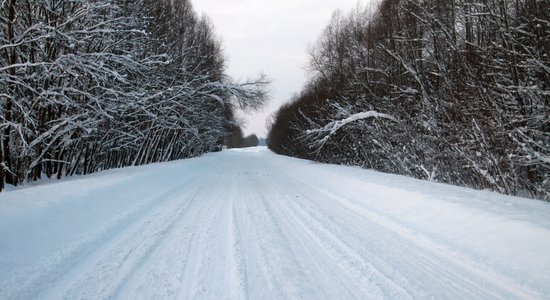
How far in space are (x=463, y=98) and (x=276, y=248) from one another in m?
7.37

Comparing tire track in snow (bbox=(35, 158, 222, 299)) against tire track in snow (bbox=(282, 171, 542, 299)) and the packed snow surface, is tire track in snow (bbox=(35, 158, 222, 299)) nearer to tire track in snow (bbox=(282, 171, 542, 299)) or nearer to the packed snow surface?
the packed snow surface

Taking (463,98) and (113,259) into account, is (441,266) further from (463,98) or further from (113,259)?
(463,98)

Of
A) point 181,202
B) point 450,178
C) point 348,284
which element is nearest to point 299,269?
point 348,284

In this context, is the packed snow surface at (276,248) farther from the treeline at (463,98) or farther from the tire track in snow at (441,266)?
the treeline at (463,98)

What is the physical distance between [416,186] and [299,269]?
5.08 meters

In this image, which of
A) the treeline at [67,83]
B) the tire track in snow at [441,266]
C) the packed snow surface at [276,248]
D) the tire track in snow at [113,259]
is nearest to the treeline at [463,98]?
the packed snow surface at [276,248]

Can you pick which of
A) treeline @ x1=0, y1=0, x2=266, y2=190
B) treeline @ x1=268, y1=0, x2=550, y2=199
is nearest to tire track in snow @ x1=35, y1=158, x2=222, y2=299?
treeline @ x1=0, y1=0, x2=266, y2=190

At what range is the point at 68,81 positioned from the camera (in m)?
10.0

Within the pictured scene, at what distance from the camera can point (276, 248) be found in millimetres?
4203

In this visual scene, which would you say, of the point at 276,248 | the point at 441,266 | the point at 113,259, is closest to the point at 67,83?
the point at 113,259

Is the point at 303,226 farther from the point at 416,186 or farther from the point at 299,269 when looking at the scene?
the point at 416,186

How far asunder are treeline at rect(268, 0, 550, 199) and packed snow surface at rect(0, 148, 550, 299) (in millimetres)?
2308

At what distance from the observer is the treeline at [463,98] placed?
722 centimetres

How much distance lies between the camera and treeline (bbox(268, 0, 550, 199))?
23.7 ft
